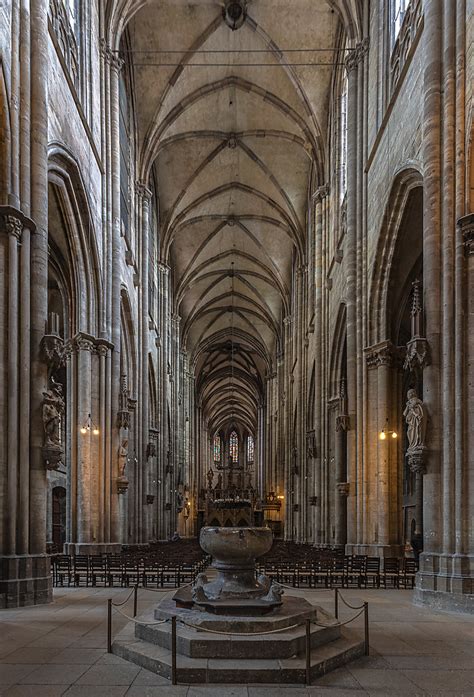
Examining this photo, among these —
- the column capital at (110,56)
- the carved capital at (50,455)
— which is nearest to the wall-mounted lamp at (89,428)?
the carved capital at (50,455)

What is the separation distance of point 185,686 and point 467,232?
9930mm

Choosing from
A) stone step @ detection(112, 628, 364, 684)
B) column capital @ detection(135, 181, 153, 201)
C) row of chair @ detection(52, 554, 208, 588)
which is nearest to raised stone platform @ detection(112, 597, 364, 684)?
stone step @ detection(112, 628, 364, 684)

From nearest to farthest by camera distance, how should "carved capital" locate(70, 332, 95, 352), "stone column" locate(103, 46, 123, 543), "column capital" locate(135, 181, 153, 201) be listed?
Result: "carved capital" locate(70, 332, 95, 352) → "stone column" locate(103, 46, 123, 543) → "column capital" locate(135, 181, 153, 201)

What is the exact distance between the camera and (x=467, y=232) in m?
14.0

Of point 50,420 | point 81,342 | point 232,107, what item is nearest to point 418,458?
point 50,420

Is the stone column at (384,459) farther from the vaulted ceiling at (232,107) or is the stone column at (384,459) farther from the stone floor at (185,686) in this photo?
the vaulted ceiling at (232,107)

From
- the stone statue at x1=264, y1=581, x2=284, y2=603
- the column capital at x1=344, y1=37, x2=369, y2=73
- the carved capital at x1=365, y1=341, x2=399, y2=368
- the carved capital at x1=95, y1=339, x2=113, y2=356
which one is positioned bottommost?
the stone statue at x1=264, y1=581, x2=284, y2=603

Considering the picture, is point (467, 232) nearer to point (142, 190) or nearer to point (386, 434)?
point (386, 434)

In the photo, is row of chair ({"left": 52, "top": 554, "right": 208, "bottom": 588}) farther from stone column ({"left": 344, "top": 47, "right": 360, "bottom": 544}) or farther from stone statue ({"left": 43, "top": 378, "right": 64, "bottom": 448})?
stone column ({"left": 344, "top": 47, "right": 360, "bottom": 544})

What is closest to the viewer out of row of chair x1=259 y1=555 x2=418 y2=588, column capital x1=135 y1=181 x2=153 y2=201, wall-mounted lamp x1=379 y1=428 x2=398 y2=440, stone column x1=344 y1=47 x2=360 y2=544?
row of chair x1=259 y1=555 x2=418 y2=588

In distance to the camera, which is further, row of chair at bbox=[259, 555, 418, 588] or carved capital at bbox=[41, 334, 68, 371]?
row of chair at bbox=[259, 555, 418, 588]

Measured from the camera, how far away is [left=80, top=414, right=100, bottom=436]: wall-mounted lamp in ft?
75.3

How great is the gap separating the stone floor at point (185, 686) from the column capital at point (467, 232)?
22.3 ft

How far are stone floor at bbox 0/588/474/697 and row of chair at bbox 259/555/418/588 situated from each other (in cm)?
465
